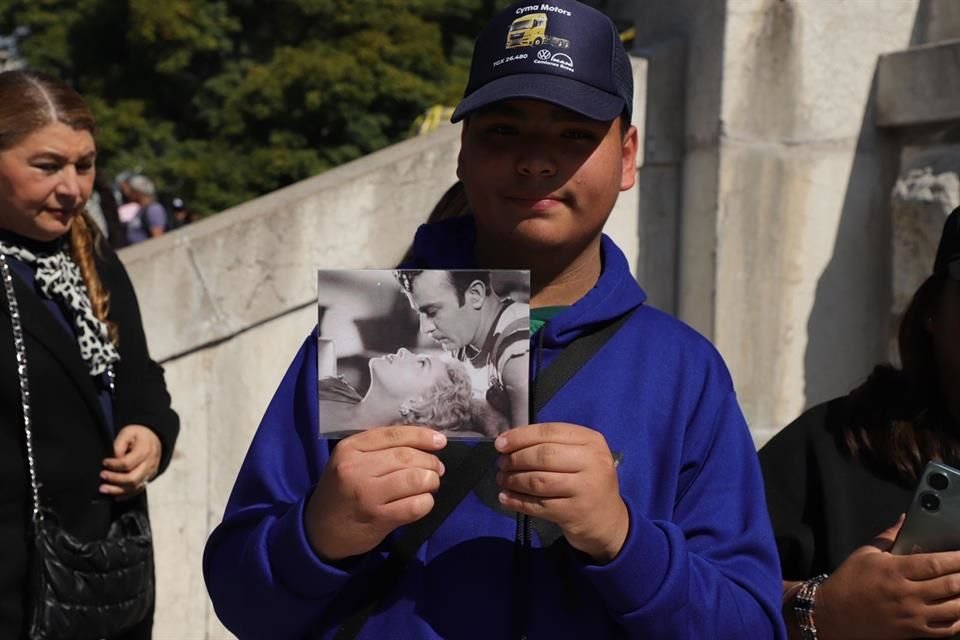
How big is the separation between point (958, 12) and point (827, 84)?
1.72 ft

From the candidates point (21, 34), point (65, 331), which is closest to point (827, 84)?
point (65, 331)

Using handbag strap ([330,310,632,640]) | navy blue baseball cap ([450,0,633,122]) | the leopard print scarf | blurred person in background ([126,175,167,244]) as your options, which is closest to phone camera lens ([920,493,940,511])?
handbag strap ([330,310,632,640])

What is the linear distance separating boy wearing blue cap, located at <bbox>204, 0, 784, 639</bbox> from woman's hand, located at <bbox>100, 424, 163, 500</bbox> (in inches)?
66.9

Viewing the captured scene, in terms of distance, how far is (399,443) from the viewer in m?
1.91

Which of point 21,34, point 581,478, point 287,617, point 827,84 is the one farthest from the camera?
point 21,34

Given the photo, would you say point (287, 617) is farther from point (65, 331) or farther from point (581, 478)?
point (65, 331)

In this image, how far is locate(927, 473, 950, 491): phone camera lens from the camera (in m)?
2.41

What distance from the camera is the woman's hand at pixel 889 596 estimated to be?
2480 millimetres

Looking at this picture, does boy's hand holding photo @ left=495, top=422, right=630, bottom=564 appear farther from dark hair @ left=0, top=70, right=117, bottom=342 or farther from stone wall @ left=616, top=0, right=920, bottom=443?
stone wall @ left=616, top=0, right=920, bottom=443

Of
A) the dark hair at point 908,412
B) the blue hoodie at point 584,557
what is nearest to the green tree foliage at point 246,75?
the dark hair at point 908,412

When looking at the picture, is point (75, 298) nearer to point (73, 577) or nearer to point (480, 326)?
point (73, 577)

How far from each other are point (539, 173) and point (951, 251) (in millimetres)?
1055

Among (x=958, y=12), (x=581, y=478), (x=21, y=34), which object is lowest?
(x=581, y=478)

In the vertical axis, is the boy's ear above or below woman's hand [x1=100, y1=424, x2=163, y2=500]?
above
